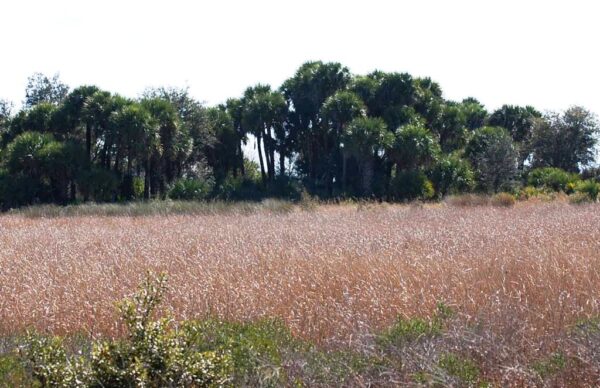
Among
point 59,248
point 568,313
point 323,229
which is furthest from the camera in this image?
point 323,229

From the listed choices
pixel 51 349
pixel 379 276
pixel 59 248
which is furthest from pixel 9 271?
pixel 51 349

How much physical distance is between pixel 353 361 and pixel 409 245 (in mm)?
5997

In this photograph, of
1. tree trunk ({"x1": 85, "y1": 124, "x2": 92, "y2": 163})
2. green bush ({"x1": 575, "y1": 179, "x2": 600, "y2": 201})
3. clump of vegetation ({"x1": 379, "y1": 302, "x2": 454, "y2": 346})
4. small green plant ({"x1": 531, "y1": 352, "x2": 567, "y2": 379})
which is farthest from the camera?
tree trunk ({"x1": 85, "y1": 124, "x2": 92, "y2": 163})

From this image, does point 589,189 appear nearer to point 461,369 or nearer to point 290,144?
point 290,144

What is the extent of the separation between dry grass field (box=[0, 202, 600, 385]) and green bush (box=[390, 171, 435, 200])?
69.7 ft

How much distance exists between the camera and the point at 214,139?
42188 mm

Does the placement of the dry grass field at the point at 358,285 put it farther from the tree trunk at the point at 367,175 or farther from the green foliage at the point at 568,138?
the green foliage at the point at 568,138

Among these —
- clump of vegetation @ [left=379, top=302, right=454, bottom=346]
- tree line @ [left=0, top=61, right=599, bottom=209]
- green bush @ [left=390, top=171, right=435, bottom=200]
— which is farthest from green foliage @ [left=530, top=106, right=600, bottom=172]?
clump of vegetation @ [left=379, top=302, right=454, bottom=346]

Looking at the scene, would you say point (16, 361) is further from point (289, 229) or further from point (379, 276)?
point (289, 229)

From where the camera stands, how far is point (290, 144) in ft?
143

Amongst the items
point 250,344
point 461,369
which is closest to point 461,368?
point 461,369

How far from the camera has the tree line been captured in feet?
119

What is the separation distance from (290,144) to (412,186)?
1060 cm

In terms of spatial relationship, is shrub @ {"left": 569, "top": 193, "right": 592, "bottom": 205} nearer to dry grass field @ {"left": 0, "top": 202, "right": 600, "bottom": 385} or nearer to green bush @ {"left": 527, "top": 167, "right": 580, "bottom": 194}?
green bush @ {"left": 527, "top": 167, "right": 580, "bottom": 194}
